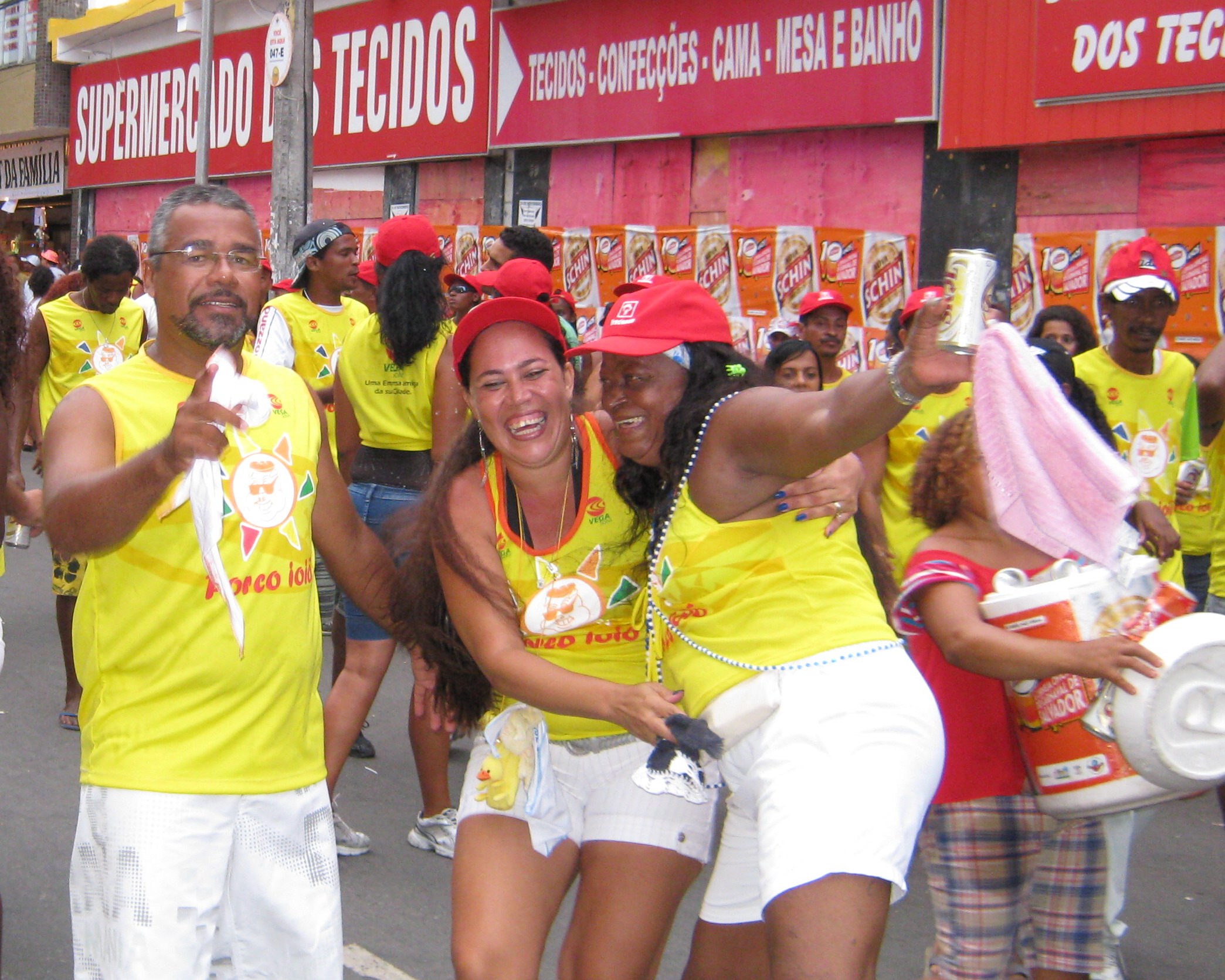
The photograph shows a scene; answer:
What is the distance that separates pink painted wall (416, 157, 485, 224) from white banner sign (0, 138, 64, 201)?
A: 11.5 meters

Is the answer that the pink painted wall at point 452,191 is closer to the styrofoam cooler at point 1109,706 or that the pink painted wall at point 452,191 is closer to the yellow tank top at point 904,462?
the yellow tank top at point 904,462

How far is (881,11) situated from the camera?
34.8 ft

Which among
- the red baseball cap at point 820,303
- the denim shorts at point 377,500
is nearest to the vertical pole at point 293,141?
the red baseball cap at point 820,303

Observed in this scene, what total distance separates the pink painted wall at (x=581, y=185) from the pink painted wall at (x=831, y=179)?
167 cm

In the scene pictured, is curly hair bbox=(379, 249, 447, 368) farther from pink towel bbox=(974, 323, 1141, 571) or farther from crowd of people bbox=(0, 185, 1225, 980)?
pink towel bbox=(974, 323, 1141, 571)

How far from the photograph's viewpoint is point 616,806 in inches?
120

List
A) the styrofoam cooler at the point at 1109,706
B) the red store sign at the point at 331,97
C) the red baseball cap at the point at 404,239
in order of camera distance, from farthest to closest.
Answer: the red store sign at the point at 331,97 < the red baseball cap at the point at 404,239 < the styrofoam cooler at the point at 1109,706

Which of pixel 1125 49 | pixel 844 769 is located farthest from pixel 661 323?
pixel 1125 49

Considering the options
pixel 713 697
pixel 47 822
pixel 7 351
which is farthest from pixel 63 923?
pixel 713 697

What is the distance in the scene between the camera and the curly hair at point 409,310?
544 centimetres

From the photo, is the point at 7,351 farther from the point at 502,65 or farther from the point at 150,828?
the point at 502,65

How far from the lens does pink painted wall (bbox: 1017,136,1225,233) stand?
8898 mm

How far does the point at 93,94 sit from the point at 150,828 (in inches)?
918

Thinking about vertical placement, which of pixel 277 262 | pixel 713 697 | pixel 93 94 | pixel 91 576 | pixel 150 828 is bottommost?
pixel 150 828
